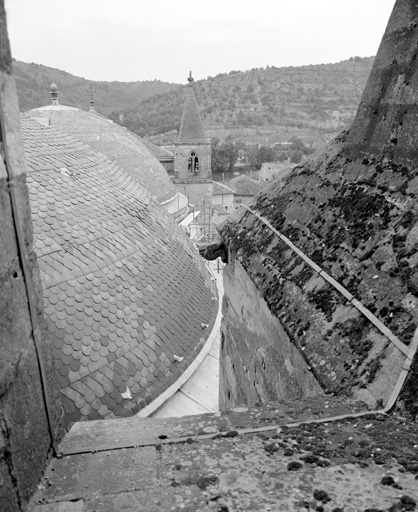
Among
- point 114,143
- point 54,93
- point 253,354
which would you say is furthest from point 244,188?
point 253,354

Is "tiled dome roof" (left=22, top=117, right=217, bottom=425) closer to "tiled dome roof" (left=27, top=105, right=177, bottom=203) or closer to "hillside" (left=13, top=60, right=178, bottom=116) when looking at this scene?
"tiled dome roof" (left=27, top=105, right=177, bottom=203)

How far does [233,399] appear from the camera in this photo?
4883 mm

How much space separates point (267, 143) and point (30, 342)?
77018 millimetres

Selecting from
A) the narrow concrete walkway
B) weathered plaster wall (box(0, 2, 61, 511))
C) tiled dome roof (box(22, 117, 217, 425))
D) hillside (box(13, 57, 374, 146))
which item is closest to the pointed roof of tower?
tiled dome roof (box(22, 117, 217, 425))

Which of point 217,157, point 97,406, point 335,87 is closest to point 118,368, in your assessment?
point 97,406

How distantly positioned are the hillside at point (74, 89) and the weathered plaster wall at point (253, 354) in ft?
150

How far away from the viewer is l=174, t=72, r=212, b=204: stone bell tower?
97.9ft

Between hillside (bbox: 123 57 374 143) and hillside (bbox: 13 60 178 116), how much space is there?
25.9ft

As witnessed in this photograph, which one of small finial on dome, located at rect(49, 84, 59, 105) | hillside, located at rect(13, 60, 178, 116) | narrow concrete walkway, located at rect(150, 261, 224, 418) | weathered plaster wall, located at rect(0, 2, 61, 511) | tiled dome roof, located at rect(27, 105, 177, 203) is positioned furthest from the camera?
hillside, located at rect(13, 60, 178, 116)

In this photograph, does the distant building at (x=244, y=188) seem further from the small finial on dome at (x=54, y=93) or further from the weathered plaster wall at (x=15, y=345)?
the weathered plaster wall at (x=15, y=345)

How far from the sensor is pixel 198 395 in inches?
263

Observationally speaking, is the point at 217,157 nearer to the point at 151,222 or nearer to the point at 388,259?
the point at 151,222

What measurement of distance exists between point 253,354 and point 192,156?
2707 cm

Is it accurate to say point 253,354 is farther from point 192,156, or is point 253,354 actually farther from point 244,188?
point 244,188
